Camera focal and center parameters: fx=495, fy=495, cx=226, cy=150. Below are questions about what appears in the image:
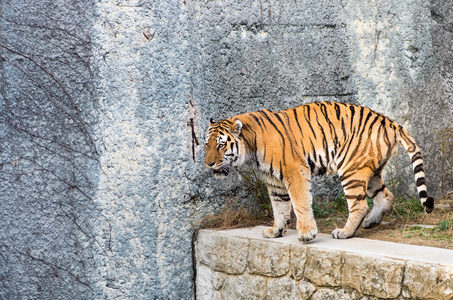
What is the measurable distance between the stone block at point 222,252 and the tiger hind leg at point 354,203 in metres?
0.78

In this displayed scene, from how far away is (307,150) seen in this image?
411cm

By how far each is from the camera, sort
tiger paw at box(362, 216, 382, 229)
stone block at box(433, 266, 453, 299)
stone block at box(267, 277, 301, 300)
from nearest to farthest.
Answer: stone block at box(433, 266, 453, 299), stone block at box(267, 277, 301, 300), tiger paw at box(362, 216, 382, 229)

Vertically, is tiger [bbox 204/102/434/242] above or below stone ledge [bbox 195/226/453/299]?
above

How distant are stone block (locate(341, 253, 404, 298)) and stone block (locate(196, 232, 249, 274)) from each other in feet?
3.39

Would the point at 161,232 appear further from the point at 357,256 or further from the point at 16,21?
the point at 16,21

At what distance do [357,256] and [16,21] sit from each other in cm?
333

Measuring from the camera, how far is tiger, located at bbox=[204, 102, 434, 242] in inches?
156

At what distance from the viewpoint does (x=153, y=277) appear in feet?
14.6

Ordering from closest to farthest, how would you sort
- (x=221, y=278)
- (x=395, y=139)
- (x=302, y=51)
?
1. (x=395, y=139)
2. (x=221, y=278)
3. (x=302, y=51)

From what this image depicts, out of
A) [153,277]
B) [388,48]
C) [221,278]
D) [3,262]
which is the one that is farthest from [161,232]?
[388,48]

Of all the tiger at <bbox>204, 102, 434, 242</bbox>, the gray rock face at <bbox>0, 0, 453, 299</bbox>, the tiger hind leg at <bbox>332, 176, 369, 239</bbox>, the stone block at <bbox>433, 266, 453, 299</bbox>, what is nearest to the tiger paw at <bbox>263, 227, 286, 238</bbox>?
the tiger at <bbox>204, 102, 434, 242</bbox>

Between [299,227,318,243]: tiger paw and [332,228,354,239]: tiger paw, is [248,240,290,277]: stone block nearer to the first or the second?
[299,227,318,243]: tiger paw

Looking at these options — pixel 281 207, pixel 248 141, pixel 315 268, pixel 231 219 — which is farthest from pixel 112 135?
pixel 315 268

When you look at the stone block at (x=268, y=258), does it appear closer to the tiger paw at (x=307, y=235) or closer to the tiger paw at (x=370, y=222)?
the tiger paw at (x=307, y=235)
